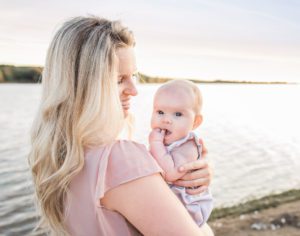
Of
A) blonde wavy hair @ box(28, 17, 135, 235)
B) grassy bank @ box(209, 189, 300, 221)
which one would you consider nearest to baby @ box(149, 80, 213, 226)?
blonde wavy hair @ box(28, 17, 135, 235)

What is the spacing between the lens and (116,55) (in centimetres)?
217

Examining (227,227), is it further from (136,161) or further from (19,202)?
(136,161)

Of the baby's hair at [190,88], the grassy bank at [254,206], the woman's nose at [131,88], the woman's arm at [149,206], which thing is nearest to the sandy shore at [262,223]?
the grassy bank at [254,206]

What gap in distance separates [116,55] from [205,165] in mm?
742

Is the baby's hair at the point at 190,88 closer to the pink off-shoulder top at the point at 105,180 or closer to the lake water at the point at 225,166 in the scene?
the pink off-shoulder top at the point at 105,180

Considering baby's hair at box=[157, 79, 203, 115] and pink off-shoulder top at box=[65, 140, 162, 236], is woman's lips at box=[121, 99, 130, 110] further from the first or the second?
pink off-shoulder top at box=[65, 140, 162, 236]

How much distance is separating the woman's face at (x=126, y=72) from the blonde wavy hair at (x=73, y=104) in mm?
40

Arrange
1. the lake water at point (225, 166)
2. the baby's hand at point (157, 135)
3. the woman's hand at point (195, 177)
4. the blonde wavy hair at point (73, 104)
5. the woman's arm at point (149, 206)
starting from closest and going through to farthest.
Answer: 1. the woman's arm at point (149, 206)
2. the blonde wavy hair at point (73, 104)
3. the woman's hand at point (195, 177)
4. the baby's hand at point (157, 135)
5. the lake water at point (225, 166)

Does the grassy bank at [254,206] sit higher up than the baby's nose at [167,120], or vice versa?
the baby's nose at [167,120]

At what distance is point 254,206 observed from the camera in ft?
31.8

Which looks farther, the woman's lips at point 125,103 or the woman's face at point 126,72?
the woman's lips at point 125,103

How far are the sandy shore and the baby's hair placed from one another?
5451mm

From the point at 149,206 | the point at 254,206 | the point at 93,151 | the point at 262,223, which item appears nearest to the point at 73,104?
the point at 93,151

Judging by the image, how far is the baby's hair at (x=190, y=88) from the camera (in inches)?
103
